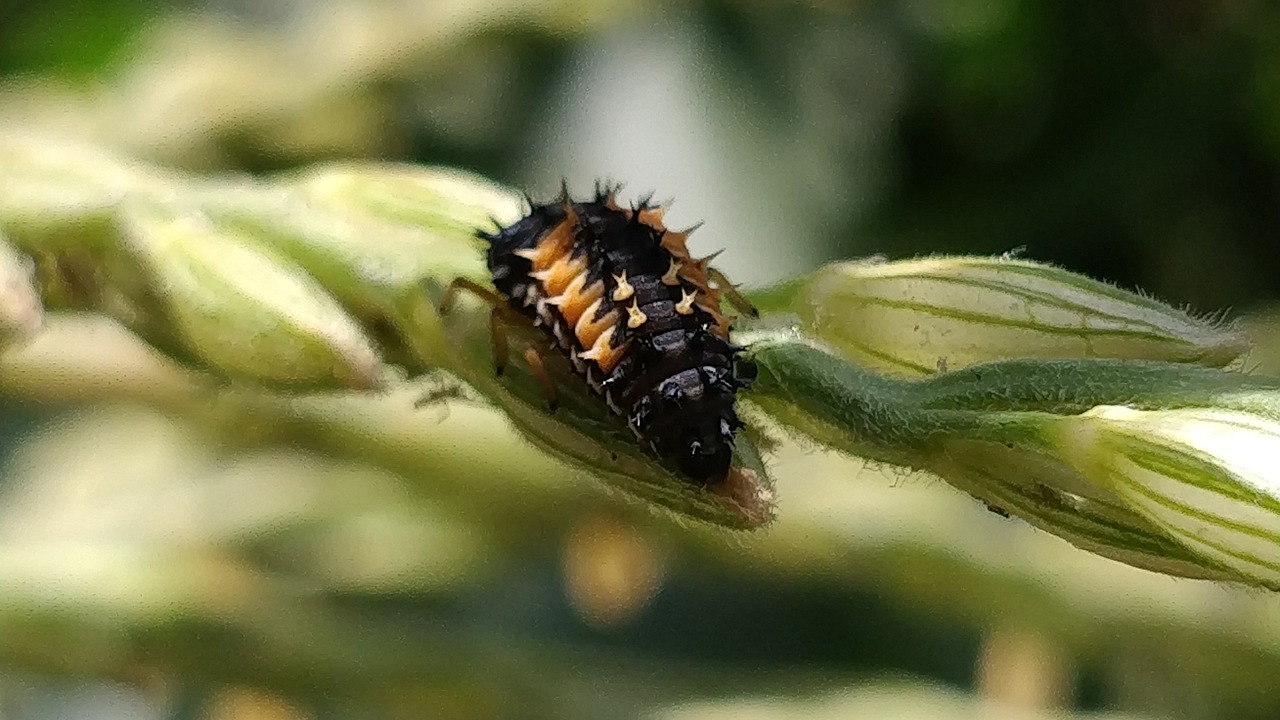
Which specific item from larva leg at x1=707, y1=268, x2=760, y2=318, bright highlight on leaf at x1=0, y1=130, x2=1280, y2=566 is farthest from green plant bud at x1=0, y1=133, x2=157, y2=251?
larva leg at x1=707, y1=268, x2=760, y2=318

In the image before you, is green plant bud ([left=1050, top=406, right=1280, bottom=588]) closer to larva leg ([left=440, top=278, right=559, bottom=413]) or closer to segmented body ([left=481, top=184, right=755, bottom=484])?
segmented body ([left=481, top=184, right=755, bottom=484])

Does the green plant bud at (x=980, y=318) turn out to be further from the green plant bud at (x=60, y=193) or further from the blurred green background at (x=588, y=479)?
the green plant bud at (x=60, y=193)

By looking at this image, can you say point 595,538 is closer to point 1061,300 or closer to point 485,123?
point 485,123

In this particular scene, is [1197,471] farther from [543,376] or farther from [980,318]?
[543,376]

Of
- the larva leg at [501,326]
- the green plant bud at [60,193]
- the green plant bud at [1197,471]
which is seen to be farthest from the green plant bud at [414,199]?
the green plant bud at [1197,471]

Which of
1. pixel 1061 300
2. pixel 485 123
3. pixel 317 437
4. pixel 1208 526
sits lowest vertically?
pixel 1208 526

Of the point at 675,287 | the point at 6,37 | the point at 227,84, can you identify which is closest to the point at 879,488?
the point at 675,287
